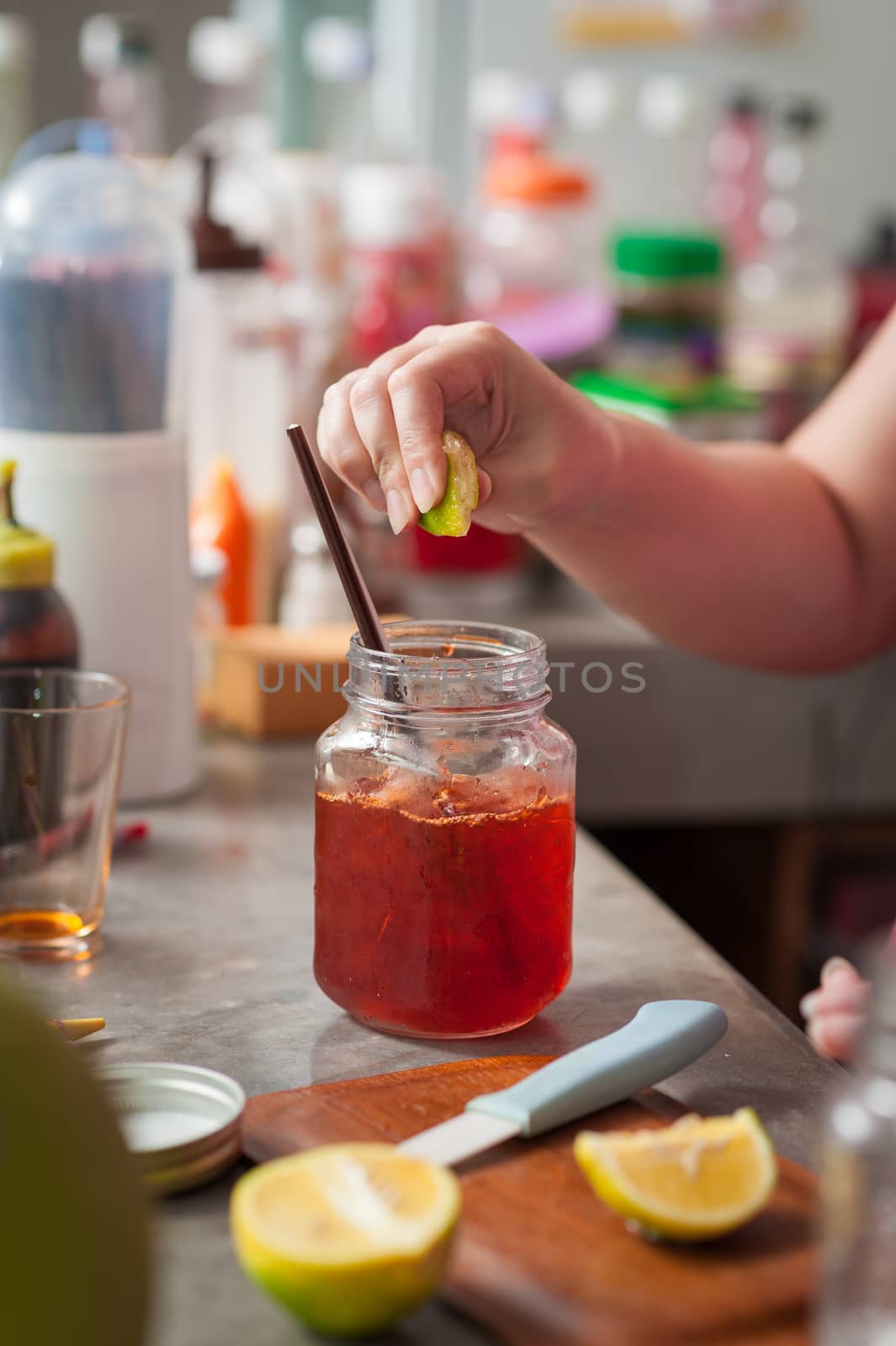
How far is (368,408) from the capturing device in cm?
79

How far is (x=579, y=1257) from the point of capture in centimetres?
54

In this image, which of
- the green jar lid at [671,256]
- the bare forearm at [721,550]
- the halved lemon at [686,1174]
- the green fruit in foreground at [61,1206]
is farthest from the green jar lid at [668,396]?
the green fruit in foreground at [61,1206]

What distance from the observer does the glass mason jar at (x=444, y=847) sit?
0.72m

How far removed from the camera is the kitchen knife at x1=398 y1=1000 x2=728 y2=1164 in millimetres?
602

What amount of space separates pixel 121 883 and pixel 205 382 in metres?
0.79

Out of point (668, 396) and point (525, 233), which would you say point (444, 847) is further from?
point (525, 233)

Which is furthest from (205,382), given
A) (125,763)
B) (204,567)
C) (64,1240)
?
(64,1240)

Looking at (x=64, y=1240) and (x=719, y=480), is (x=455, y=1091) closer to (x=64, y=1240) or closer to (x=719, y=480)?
(x=64, y=1240)

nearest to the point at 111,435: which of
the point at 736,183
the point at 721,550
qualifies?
the point at 721,550

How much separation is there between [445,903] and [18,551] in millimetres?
414

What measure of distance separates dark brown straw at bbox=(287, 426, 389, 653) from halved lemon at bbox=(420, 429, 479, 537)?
0.14 ft

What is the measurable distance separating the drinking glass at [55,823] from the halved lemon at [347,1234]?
38 cm

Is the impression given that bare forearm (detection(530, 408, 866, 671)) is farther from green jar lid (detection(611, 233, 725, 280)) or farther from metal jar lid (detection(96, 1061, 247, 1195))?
green jar lid (detection(611, 233, 725, 280))

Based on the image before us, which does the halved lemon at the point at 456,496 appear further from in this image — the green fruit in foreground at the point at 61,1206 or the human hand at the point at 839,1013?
the green fruit in foreground at the point at 61,1206
